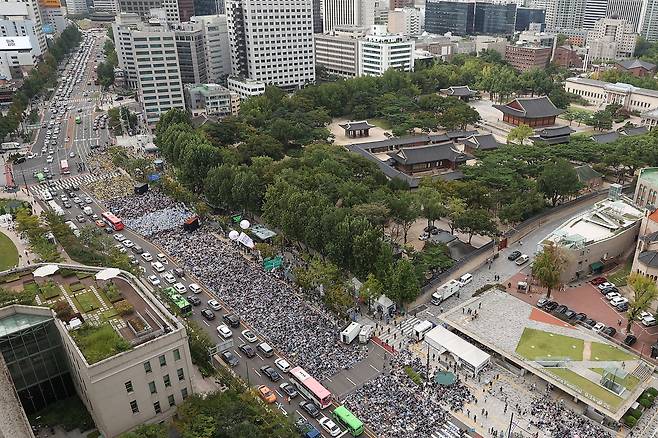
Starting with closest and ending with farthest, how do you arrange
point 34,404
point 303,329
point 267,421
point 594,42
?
point 267,421 → point 34,404 → point 303,329 → point 594,42

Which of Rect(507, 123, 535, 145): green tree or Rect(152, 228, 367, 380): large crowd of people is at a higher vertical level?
Rect(507, 123, 535, 145): green tree

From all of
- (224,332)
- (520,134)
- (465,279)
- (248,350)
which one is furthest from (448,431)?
(520,134)

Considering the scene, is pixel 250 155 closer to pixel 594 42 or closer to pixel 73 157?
pixel 73 157

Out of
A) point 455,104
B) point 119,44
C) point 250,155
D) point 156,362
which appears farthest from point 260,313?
point 119,44

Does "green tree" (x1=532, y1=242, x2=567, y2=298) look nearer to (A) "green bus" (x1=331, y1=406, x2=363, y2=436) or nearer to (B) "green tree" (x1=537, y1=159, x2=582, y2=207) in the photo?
(B) "green tree" (x1=537, y1=159, x2=582, y2=207)

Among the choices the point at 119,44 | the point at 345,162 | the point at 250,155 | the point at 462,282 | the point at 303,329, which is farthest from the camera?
the point at 119,44

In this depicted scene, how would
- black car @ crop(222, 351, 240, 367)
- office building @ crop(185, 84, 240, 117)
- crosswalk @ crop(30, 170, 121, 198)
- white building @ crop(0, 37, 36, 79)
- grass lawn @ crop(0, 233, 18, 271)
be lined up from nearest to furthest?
1. black car @ crop(222, 351, 240, 367)
2. grass lawn @ crop(0, 233, 18, 271)
3. crosswalk @ crop(30, 170, 121, 198)
4. office building @ crop(185, 84, 240, 117)
5. white building @ crop(0, 37, 36, 79)

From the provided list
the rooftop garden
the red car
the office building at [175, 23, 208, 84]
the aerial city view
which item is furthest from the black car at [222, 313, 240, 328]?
the office building at [175, 23, 208, 84]
